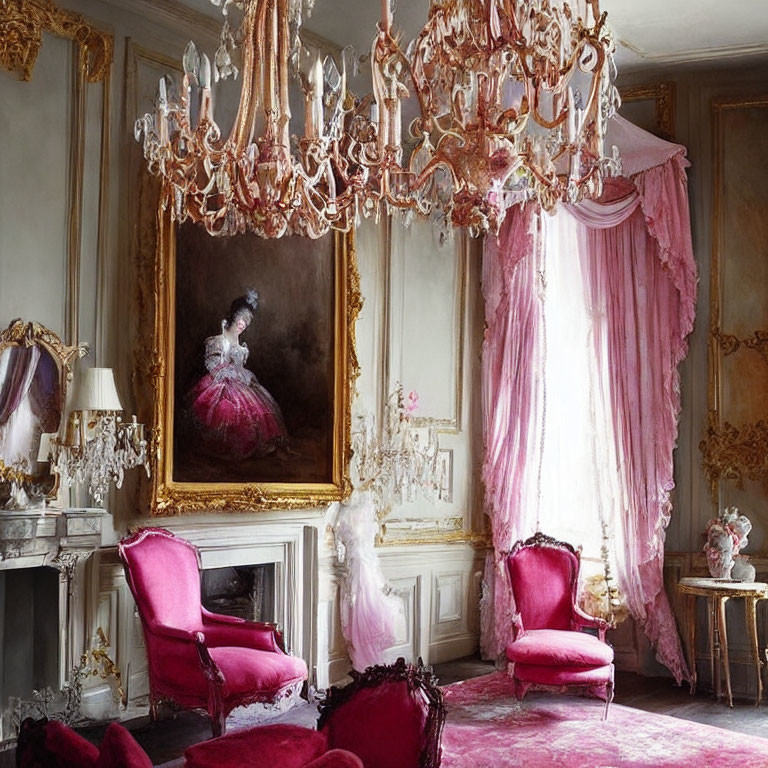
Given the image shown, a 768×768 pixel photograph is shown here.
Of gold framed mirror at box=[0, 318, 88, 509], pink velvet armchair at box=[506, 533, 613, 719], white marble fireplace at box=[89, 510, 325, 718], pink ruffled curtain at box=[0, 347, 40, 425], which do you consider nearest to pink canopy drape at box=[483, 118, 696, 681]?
pink velvet armchair at box=[506, 533, 613, 719]

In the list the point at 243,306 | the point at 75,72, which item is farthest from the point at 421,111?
the point at 243,306

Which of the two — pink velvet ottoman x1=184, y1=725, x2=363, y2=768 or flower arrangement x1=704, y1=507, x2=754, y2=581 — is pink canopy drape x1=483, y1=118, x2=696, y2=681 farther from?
pink velvet ottoman x1=184, y1=725, x2=363, y2=768

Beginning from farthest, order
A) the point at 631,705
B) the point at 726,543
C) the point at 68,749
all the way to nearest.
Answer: the point at 726,543, the point at 631,705, the point at 68,749

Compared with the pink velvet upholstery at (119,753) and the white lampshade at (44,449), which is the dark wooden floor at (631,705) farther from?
the pink velvet upholstery at (119,753)

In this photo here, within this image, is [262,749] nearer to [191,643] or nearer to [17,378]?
[191,643]

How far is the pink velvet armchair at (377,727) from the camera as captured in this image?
99.7 inches

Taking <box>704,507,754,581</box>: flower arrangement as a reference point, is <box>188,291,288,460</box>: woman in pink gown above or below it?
above

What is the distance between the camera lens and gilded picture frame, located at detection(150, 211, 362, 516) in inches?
215

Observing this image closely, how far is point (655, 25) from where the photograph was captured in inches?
245

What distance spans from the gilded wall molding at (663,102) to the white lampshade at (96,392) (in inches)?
162

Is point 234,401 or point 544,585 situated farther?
point 544,585

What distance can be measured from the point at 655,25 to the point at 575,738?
4.17 meters

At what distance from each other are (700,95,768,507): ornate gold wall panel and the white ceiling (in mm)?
459

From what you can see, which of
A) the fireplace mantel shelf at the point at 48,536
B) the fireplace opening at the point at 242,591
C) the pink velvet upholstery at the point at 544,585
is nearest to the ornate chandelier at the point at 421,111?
the fireplace mantel shelf at the point at 48,536
